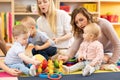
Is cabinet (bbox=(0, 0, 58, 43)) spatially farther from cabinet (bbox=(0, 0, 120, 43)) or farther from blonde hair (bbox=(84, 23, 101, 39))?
blonde hair (bbox=(84, 23, 101, 39))

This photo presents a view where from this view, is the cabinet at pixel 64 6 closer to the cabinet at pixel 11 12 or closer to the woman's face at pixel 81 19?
the cabinet at pixel 11 12

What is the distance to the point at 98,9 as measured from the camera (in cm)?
387

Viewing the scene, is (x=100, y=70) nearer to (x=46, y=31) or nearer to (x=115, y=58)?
(x=115, y=58)

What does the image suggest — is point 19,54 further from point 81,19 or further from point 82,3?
point 82,3

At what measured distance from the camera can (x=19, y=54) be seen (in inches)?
64.1

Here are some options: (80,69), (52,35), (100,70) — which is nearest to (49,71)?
(80,69)

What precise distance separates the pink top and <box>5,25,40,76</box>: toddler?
37 cm

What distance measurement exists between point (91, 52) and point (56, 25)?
79cm

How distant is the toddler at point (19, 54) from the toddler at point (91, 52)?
0.84 feet

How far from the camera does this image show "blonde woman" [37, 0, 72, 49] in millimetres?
2420

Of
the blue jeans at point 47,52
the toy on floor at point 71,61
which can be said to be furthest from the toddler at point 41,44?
the toy on floor at point 71,61

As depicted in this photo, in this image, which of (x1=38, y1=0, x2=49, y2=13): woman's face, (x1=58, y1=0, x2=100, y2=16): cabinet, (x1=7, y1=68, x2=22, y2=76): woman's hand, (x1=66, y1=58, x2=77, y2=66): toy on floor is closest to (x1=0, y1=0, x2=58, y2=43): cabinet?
(x1=58, y1=0, x2=100, y2=16): cabinet

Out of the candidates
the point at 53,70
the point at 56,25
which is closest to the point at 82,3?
the point at 56,25

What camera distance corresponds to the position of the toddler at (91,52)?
1737 millimetres
